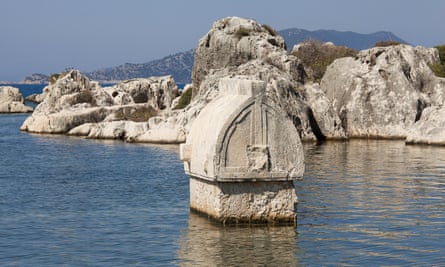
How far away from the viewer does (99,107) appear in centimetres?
5888

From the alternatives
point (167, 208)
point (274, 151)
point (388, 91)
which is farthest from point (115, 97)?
point (274, 151)

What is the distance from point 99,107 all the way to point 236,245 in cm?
4251

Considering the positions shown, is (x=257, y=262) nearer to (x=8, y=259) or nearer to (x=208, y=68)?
(x=8, y=259)

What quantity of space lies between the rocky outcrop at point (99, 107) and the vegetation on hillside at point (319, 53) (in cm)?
1239

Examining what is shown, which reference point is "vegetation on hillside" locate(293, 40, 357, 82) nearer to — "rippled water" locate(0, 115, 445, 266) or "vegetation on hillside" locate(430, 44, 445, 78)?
"vegetation on hillside" locate(430, 44, 445, 78)

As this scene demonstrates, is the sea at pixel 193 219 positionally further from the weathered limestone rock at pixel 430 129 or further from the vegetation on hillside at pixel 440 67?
the vegetation on hillside at pixel 440 67

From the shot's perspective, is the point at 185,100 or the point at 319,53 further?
the point at 319,53

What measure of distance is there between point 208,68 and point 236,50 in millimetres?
3378

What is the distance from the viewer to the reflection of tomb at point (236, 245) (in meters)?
16.4

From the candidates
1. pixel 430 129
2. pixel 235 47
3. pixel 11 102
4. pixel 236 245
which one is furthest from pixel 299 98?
pixel 11 102

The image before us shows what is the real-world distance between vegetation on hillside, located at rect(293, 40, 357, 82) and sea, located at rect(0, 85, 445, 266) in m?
34.9

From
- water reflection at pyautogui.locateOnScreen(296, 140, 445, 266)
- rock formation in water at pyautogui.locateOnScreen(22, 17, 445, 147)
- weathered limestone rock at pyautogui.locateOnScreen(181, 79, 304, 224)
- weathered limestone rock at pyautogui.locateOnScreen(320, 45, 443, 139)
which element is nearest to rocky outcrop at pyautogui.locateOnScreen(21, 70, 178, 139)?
rock formation in water at pyautogui.locateOnScreen(22, 17, 445, 147)

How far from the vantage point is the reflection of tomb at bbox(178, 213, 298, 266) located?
53.7 feet

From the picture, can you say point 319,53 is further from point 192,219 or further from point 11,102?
point 192,219
